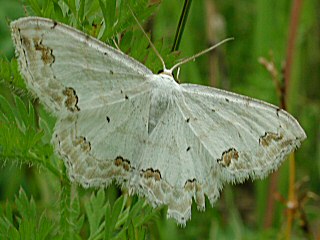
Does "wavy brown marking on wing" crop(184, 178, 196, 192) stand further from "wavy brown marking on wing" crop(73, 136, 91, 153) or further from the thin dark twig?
the thin dark twig

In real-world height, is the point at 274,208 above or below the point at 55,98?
below

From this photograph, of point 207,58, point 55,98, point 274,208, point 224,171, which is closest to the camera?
point 55,98

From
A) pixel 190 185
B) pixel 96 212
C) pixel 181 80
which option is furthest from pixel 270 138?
pixel 181 80

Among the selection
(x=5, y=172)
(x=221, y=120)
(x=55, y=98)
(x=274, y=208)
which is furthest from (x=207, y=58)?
(x=55, y=98)

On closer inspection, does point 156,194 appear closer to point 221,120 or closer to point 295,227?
point 221,120

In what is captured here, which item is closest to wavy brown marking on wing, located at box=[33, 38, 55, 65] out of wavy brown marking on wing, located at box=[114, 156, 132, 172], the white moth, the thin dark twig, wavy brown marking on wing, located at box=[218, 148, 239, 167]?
the white moth

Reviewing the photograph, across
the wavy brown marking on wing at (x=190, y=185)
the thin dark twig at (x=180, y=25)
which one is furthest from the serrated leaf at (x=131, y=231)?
the thin dark twig at (x=180, y=25)

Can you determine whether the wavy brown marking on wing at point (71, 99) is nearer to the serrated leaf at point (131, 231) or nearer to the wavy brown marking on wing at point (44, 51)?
the wavy brown marking on wing at point (44, 51)
